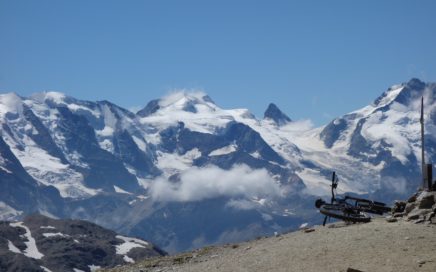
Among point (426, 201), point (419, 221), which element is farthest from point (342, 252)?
point (426, 201)

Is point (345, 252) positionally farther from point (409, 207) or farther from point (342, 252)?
Result: point (409, 207)

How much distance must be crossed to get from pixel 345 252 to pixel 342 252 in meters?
0.14

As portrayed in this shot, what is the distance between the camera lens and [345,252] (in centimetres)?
3416

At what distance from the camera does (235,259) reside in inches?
1484

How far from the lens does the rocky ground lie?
32125mm

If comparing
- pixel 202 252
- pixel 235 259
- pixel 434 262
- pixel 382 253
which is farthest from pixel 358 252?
pixel 202 252

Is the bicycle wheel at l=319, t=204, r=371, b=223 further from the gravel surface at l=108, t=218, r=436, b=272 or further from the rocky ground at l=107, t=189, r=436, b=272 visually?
the gravel surface at l=108, t=218, r=436, b=272

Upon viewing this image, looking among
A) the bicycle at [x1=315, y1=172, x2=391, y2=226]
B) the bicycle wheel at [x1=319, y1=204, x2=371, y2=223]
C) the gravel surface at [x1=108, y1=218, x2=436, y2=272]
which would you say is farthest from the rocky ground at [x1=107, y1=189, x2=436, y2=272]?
the bicycle at [x1=315, y1=172, x2=391, y2=226]

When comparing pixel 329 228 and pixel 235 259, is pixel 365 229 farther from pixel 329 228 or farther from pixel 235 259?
pixel 235 259

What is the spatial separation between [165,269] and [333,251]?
935 centimetres

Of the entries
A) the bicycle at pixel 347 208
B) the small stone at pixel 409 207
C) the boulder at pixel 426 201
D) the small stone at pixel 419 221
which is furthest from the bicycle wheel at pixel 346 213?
the small stone at pixel 419 221

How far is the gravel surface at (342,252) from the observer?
32094 millimetres

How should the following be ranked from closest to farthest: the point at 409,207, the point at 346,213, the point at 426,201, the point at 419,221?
the point at 419,221, the point at 426,201, the point at 409,207, the point at 346,213

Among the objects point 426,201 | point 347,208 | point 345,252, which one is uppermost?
point 347,208
